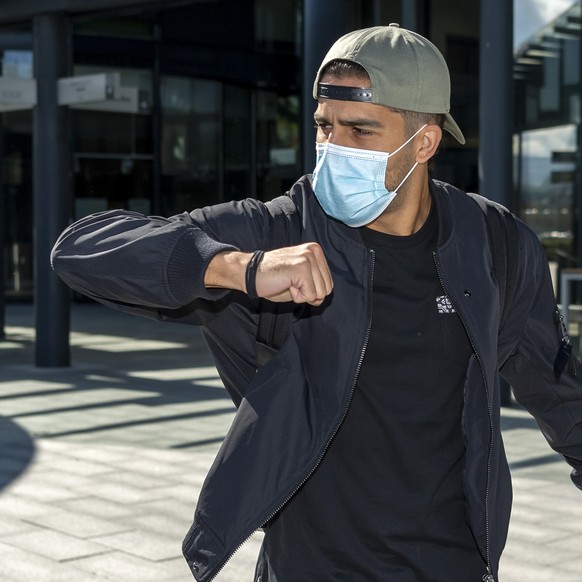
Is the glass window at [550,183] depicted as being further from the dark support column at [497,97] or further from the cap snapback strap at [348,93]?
the cap snapback strap at [348,93]

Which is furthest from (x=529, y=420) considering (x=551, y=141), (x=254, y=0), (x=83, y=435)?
(x=254, y=0)

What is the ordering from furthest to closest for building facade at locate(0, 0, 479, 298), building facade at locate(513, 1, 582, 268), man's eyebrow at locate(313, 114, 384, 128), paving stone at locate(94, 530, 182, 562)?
building facade at locate(0, 0, 479, 298), building facade at locate(513, 1, 582, 268), paving stone at locate(94, 530, 182, 562), man's eyebrow at locate(313, 114, 384, 128)

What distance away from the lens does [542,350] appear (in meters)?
2.52

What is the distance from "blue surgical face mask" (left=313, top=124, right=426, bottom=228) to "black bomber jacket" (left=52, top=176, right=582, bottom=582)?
0.10 ft

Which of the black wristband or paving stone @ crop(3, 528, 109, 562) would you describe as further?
paving stone @ crop(3, 528, 109, 562)

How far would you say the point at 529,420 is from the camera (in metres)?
8.47

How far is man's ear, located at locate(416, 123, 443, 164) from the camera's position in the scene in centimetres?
244

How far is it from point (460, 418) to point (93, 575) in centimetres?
273

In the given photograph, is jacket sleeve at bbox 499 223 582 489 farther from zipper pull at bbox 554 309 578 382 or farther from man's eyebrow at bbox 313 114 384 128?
man's eyebrow at bbox 313 114 384 128

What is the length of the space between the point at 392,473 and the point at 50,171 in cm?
932

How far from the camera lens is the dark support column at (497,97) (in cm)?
885

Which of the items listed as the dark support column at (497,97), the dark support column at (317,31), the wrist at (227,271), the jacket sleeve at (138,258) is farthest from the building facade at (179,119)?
the wrist at (227,271)

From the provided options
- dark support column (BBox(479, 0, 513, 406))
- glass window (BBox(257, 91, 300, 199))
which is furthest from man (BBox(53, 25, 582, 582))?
glass window (BBox(257, 91, 300, 199))

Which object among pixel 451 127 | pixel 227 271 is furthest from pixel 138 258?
pixel 451 127
